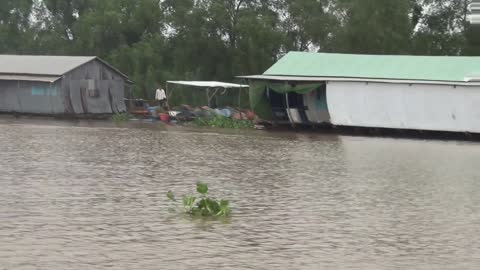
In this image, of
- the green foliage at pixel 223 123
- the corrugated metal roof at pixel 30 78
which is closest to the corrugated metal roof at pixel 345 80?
the green foliage at pixel 223 123

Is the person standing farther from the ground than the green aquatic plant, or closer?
farther from the ground

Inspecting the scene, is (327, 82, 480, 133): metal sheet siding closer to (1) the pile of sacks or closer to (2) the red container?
(1) the pile of sacks

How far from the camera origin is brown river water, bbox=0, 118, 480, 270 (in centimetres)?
827

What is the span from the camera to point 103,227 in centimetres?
948

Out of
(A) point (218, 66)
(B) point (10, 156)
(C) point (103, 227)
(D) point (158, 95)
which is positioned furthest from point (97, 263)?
(A) point (218, 66)

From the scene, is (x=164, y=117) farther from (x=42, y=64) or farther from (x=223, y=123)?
(x=42, y=64)

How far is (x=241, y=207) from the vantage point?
11273 mm

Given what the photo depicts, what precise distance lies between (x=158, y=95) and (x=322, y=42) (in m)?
9.38

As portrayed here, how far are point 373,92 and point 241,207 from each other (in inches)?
644

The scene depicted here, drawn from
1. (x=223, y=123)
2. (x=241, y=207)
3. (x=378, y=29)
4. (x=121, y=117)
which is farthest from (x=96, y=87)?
(x=241, y=207)

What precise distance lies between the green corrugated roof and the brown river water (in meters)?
5.91

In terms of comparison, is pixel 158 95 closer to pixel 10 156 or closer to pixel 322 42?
pixel 322 42

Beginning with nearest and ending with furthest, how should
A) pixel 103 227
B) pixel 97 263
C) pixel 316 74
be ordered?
pixel 97 263 → pixel 103 227 → pixel 316 74

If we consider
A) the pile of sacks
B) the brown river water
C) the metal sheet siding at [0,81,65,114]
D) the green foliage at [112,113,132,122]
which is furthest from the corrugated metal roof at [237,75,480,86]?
the metal sheet siding at [0,81,65,114]
